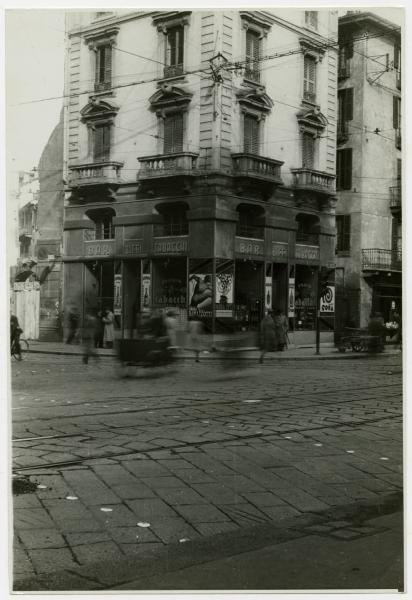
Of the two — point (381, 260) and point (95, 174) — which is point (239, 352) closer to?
point (381, 260)

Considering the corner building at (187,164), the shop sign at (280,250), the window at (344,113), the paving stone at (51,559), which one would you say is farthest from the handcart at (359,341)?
the paving stone at (51,559)

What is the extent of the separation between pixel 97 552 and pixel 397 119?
2995 millimetres

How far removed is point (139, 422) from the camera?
3779 mm

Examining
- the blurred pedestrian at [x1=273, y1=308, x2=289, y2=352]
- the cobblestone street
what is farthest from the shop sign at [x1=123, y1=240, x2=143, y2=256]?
the blurred pedestrian at [x1=273, y1=308, x2=289, y2=352]

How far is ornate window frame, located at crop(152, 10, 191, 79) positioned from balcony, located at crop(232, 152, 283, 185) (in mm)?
601

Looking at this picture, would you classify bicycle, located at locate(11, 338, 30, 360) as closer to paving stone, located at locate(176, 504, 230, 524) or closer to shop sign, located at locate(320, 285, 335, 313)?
paving stone, located at locate(176, 504, 230, 524)

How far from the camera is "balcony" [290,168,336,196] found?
3.92m

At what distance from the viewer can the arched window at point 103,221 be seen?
12.1ft

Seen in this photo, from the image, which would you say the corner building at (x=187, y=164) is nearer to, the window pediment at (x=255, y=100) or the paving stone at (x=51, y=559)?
the window pediment at (x=255, y=100)

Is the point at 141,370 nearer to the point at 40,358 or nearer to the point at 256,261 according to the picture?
the point at 40,358

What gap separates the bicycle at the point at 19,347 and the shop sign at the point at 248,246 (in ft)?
4.45

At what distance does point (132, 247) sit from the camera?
368 centimetres

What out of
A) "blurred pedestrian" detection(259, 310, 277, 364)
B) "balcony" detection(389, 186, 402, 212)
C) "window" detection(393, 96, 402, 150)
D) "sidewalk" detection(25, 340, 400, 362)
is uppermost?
"window" detection(393, 96, 402, 150)

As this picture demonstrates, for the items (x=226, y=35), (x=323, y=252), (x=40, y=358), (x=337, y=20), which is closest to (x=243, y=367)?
(x=323, y=252)
